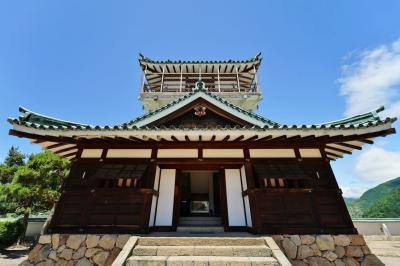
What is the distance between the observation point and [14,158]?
39.1 metres

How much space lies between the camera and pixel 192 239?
576 centimetres

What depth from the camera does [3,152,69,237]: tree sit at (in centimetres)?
1592

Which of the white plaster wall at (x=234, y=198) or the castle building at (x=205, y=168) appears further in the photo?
the white plaster wall at (x=234, y=198)

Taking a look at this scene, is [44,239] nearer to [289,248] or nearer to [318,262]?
[289,248]

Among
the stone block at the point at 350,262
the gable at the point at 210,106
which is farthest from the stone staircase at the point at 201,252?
the gable at the point at 210,106

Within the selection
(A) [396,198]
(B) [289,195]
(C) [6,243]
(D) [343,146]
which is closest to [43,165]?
(C) [6,243]

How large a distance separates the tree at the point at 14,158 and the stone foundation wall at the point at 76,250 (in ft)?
145

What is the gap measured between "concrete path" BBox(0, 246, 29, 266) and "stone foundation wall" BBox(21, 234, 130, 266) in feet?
32.0

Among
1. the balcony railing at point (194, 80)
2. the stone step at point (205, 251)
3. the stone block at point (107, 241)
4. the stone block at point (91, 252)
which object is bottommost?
the stone block at point (91, 252)

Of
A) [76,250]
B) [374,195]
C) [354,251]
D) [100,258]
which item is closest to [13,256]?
[76,250]

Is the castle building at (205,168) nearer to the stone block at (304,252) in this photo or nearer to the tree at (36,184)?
the stone block at (304,252)

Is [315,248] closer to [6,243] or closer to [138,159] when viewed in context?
[138,159]

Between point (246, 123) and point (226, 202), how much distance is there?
138 inches

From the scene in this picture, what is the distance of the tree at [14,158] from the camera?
127 feet
